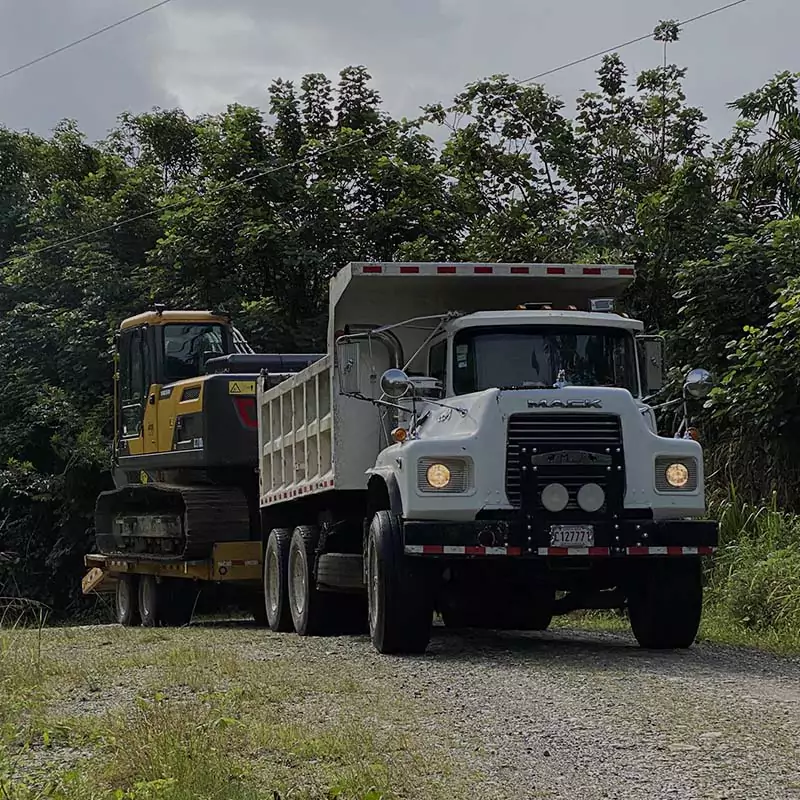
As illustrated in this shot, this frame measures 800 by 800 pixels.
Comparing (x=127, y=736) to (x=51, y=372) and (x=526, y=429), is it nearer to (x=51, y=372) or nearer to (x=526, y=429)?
(x=526, y=429)

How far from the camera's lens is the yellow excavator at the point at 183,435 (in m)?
17.6

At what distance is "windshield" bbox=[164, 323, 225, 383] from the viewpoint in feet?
64.4

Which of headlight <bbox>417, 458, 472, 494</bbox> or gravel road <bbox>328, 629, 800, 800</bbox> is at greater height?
headlight <bbox>417, 458, 472, 494</bbox>

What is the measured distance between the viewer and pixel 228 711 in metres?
8.52

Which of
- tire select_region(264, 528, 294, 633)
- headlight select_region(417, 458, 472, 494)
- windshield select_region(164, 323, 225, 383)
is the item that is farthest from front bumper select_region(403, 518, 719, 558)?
windshield select_region(164, 323, 225, 383)

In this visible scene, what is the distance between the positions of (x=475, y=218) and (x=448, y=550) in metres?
18.0

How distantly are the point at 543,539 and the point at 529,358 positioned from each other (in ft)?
5.88

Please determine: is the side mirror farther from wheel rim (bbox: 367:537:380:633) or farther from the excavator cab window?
the excavator cab window

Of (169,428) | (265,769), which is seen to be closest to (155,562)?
(169,428)

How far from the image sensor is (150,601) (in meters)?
19.8

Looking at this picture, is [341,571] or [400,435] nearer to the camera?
[400,435]

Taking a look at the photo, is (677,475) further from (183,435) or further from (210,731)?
(183,435)

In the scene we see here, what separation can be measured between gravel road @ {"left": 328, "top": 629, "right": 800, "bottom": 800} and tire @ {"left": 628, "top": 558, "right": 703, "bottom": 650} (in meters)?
0.26

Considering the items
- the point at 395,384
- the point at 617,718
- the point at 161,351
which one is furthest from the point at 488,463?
the point at 161,351
